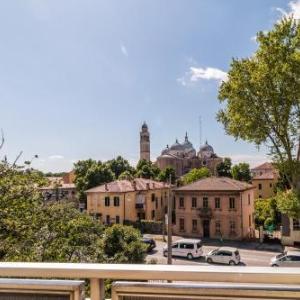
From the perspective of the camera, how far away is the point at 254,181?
58.8 meters

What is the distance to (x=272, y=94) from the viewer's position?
34.0 ft

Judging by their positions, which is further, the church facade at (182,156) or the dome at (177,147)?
the dome at (177,147)

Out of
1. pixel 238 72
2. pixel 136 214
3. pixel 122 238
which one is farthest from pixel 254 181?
pixel 238 72

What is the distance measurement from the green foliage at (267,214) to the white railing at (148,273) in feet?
113

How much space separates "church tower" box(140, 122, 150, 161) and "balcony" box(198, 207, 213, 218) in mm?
60136

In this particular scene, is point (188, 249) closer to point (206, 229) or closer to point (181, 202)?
point (206, 229)

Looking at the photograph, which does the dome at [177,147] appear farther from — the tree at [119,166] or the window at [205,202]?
the window at [205,202]

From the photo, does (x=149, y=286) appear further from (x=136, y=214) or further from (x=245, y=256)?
(x=136, y=214)

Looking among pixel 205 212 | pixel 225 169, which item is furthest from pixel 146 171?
pixel 205 212

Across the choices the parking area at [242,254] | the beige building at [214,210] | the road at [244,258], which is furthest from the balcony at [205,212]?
the road at [244,258]

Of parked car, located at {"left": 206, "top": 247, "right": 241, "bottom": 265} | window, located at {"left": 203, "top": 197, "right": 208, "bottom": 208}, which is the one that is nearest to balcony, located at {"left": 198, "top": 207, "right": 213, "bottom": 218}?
window, located at {"left": 203, "top": 197, "right": 208, "bottom": 208}

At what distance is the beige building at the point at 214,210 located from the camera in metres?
30.1

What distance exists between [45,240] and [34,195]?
1300 mm

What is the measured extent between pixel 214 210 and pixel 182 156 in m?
58.1
